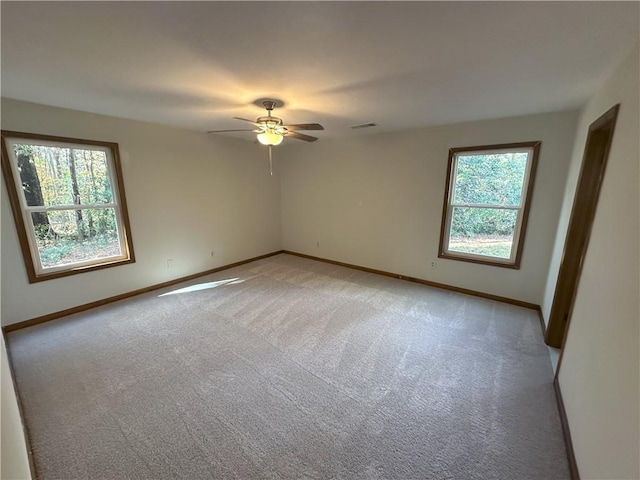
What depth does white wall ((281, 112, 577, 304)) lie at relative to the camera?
307 centimetres

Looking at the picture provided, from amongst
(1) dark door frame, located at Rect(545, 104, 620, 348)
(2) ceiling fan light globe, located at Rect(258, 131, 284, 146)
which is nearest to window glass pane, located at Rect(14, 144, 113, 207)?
(2) ceiling fan light globe, located at Rect(258, 131, 284, 146)

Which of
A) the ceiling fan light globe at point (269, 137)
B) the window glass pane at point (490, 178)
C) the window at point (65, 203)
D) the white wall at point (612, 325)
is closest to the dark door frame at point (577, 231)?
the white wall at point (612, 325)

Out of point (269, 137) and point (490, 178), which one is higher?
point (269, 137)

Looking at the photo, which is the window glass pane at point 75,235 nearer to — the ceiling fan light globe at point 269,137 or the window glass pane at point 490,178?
the ceiling fan light globe at point 269,137

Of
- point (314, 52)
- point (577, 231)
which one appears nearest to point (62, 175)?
point (314, 52)

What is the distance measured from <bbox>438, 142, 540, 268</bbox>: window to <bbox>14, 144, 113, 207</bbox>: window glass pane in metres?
4.51

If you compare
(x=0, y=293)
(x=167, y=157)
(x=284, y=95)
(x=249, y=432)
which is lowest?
(x=249, y=432)

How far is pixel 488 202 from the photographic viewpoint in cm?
349

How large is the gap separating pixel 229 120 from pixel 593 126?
11.7 feet

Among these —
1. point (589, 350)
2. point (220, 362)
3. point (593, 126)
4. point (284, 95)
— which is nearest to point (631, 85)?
point (593, 126)

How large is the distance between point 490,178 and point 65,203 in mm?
5204

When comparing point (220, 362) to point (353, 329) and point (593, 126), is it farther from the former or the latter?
point (593, 126)

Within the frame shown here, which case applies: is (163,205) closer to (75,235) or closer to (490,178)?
(75,235)

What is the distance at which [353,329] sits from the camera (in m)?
2.87
